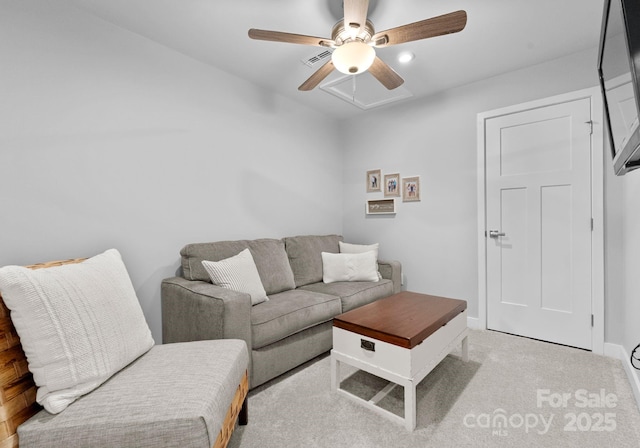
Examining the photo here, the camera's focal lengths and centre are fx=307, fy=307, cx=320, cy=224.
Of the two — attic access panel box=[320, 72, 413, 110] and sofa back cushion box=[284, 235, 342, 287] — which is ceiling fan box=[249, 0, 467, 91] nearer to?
attic access panel box=[320, 72, 413, 110]

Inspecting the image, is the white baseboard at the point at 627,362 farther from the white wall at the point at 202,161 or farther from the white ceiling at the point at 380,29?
the white ceiling at the point at 380,29

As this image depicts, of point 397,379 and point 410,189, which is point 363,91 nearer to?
point 410,189

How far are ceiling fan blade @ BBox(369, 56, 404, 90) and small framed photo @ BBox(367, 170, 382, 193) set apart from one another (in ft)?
5.01

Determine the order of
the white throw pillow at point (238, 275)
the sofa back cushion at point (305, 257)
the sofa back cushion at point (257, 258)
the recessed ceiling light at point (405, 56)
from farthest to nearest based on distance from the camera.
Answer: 1. the sofa back cushion at point (305, 257)
2. the recessed ceiling light at point (405, 56)
3. the sofa back cushion at point (257, 258)
4. the white throw pillow at point (238, 275)

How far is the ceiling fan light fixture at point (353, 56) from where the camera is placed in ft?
5.62

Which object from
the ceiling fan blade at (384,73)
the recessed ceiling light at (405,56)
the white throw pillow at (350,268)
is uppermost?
the recessed ceiling light at (405,56)

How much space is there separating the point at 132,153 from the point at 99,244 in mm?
681

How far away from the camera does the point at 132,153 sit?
223 cm

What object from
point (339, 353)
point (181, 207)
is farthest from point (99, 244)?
point (339, 353)

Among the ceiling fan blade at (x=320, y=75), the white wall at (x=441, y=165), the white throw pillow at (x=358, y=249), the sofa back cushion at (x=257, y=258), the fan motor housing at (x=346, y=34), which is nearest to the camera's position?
the fan motor housing at (x=346, y=34)

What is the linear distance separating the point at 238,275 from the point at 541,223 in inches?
104

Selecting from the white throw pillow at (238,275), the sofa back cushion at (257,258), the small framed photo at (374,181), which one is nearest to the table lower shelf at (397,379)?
the white throw pillow at (238,275)

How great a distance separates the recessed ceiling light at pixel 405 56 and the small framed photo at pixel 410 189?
125 cm

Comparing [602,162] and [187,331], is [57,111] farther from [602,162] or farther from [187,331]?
[602,162]
